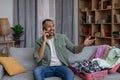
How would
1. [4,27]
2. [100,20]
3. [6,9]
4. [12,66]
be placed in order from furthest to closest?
[6,9] < [100,20] < [4,27] < [12,66]

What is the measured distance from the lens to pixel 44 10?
6.13 metres

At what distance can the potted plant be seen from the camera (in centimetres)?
565

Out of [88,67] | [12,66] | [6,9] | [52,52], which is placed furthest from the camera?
[6,9]

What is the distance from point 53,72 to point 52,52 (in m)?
0.28

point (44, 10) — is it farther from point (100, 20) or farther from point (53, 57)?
point (53, 57)

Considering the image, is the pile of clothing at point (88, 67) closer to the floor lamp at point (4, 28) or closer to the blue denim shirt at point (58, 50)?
the blue denim shirt at point (58, 50)

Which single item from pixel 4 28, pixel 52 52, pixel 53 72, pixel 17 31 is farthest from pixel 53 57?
pixel 17 31

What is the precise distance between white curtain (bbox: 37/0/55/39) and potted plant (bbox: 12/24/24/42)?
54 cm

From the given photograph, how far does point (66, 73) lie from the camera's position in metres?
2.63

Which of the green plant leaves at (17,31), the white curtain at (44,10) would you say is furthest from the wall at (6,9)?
the white curtain at (44,10)

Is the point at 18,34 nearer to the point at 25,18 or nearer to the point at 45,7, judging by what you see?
the point at 25,18

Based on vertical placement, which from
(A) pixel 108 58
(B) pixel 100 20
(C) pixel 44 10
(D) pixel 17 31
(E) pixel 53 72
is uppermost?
(C) pixel 44 10

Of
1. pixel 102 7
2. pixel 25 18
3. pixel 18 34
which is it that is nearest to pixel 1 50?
pixel 18 34

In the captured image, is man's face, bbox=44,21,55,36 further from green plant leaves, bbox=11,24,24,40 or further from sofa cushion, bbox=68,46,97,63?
green plant leaves, bbox=11,24,24,40
